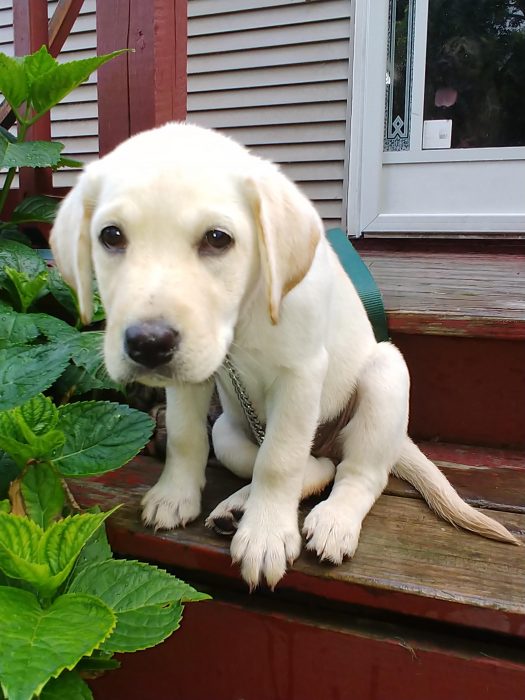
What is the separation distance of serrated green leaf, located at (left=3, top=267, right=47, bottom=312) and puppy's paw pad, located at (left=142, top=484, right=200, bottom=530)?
2.62ft

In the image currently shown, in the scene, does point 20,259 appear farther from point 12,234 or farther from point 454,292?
point 454,292

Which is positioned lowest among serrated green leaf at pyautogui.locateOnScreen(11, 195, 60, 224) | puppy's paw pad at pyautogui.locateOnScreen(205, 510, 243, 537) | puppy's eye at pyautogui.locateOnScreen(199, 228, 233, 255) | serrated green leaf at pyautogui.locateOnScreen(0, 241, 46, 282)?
puppy's paw pad at pyautogui.locateOnScreen(205, 510, 243, 537)

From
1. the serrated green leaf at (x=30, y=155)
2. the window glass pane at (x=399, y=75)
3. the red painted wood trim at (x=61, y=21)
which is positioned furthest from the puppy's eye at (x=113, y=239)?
the window glass pane at (x=399, y=75)

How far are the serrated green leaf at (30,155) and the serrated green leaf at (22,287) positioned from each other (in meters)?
0.33

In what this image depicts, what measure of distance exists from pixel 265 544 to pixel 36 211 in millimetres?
1580

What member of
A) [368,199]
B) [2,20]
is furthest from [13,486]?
[2,20]

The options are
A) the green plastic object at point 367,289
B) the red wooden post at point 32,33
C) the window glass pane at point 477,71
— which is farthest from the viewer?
the window glass pane at point 477,71

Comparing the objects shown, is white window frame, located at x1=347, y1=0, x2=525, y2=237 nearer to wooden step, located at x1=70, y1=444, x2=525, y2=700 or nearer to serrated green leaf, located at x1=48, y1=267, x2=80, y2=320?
serrated green leaf, located at x1=48, y1=267, x2=80, y2=320

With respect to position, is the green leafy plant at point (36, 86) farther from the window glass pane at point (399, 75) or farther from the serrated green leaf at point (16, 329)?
the window glass pane at point (399, 75)

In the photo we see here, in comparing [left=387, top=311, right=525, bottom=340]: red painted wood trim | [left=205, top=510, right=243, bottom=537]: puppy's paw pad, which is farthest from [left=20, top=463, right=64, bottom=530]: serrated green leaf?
[left=387, top=311, right=525, bottom=340]: red painted wood trim

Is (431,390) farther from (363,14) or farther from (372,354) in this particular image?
(363,14)

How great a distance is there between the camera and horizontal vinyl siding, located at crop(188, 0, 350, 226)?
410 cm

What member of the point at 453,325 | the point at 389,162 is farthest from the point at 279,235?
the point at 389,162

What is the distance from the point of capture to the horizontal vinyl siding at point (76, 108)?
479cm
